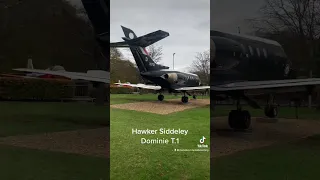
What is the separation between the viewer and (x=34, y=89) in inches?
130

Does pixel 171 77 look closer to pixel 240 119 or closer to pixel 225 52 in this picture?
pixel 225 52

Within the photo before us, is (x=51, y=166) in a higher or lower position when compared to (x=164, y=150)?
lower

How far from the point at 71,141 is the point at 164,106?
98 cm

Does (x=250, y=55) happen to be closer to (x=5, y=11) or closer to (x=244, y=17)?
(x=244, y=17)

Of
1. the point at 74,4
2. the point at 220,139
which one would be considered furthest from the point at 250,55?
the point at 74,4

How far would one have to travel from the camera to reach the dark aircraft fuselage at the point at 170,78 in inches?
122

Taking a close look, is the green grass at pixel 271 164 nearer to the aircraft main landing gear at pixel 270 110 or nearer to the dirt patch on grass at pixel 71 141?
the aircraft main landing gear at pixel 270 110

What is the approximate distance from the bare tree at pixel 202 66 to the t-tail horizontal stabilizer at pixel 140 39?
14.2 inches

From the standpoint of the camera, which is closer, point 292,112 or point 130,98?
point 130,98

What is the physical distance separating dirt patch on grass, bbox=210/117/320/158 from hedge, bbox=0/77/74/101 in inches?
58.7

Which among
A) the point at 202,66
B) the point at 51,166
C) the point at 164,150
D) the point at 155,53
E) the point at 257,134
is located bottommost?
the point at 51,166

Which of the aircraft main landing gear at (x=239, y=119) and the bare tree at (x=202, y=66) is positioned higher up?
the bare tree at (x=202, y=66)

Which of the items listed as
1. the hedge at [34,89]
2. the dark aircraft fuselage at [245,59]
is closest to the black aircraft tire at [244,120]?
the dark aircraft fuselage at [245,59]

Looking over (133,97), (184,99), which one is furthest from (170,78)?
(133,97)
